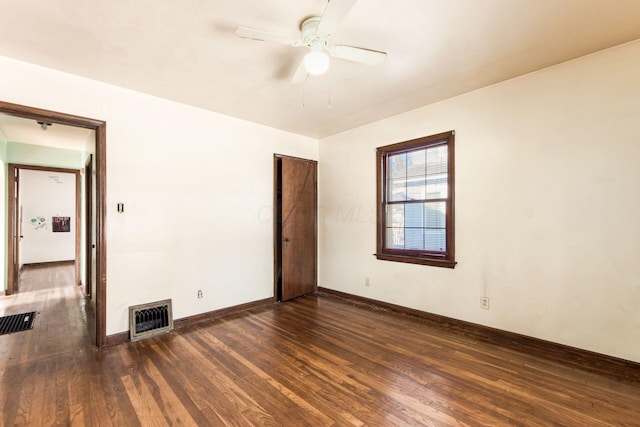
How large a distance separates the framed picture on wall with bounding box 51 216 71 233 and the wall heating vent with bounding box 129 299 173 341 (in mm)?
7057

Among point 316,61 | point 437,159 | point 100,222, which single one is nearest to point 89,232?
point 100,222

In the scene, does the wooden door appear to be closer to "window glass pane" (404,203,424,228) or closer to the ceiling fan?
"window glass pane" (404,203,424,228)

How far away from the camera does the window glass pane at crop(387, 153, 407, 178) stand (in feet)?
13.1

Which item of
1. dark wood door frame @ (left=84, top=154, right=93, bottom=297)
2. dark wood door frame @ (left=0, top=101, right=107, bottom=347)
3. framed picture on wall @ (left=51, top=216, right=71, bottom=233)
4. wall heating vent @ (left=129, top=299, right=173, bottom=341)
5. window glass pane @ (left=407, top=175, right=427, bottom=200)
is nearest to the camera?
dark wood door frame @ (left=0, top=101, right=107, bottom=347)

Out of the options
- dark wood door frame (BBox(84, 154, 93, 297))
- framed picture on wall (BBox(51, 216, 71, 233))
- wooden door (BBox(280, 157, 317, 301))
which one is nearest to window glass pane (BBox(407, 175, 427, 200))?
wooden door (BBox(280, 157, 317, 301))

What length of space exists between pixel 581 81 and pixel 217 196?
4.08 meters

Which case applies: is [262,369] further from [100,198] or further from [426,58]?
[426,58]

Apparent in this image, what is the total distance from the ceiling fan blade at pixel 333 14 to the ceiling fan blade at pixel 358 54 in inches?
6.5

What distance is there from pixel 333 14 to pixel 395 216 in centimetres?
287

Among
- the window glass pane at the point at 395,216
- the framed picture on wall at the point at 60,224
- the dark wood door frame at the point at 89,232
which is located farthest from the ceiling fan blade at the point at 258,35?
the framed picture on wall at the point at 60,224

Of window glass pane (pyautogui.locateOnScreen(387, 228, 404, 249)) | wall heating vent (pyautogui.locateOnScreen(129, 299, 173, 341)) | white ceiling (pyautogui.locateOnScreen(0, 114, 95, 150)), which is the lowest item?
wall heating vent (pyautogui.locateOnScreen(129, 299, 173, 341))

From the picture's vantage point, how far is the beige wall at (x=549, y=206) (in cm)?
241

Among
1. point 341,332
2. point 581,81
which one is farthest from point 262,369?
point 581,81

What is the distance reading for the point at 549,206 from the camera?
2.76m
